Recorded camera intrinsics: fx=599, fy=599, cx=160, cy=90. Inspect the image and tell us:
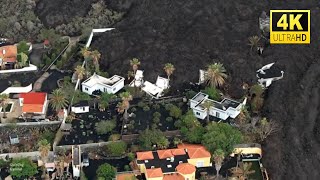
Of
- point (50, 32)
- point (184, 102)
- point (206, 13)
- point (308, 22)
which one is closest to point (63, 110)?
point (184, 102)

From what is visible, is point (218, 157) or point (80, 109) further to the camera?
point (80, 109)

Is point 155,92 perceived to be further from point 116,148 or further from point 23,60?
point 23,60

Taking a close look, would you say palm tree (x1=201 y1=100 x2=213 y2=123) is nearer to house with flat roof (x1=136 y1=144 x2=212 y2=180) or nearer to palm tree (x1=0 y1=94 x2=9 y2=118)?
house with flat roof (x1=136 y1=144 x2=212 y2=180)

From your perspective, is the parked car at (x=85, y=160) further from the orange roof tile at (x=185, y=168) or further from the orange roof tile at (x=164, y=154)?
the orange roof tile at (x=185, y=168)

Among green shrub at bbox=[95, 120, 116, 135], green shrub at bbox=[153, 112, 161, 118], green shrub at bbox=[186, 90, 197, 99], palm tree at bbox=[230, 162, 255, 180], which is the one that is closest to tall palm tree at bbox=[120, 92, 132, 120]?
green shrub at bbox=[95, 120, 116, 135]

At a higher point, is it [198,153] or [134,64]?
[134,64]

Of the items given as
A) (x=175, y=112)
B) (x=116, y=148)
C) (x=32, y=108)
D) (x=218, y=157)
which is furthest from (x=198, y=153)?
(x=32, y=108)

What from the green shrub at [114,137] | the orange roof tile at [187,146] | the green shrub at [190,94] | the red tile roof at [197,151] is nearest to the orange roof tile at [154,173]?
the red tile roof at [197,151]
